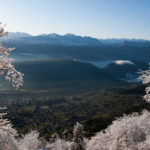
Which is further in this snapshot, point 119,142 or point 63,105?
point 63,105

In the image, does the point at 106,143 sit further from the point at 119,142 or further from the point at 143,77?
the point at 143,77

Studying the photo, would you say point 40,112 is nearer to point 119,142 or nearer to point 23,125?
point 23,125

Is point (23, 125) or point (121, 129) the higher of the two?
point (121, 129)

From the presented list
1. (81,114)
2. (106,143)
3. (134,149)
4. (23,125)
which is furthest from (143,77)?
(81,114)

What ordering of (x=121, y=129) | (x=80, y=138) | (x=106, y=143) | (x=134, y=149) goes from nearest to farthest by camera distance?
(x=134, y=149)
(x=121, y=129)
(x=106, y=143)
(x=80, y=138)

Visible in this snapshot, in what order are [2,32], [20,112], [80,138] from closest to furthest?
[2,32] → [80,138] → [20,112]

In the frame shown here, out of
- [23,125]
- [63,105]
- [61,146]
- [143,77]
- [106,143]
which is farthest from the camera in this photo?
[63,105]

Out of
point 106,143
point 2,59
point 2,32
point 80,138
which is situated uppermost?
point 2,32

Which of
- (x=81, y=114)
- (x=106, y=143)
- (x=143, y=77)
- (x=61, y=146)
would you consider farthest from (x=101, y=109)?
(x=143, y=77)

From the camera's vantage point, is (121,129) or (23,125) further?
(23,125)
